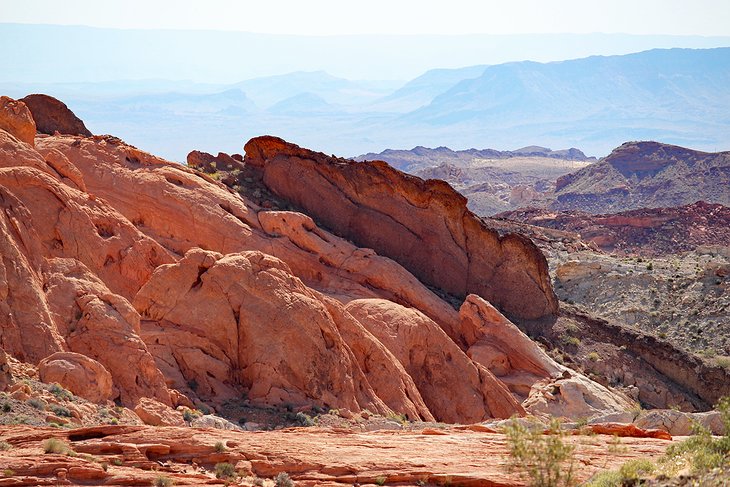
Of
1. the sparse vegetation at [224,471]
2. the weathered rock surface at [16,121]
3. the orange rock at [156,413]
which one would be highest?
the weathered rock surface at [16,121]

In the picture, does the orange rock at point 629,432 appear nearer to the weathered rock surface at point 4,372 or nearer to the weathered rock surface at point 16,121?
the weathered rock surface at point 4,372

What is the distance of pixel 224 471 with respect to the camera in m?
15.7

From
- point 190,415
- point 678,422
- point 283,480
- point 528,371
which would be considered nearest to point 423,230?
point 528,371

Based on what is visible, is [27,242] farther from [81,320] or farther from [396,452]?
[396,452]

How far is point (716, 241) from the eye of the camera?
8819 centimetres

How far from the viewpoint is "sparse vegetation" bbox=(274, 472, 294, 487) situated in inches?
614

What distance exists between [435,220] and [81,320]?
1692 centimetres

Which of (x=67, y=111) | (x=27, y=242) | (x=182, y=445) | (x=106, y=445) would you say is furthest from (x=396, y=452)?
(x=67, y=111)

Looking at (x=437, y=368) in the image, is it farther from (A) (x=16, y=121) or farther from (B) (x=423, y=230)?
(A) (x=16, y=121)

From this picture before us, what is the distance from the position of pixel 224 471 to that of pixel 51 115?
25671mm

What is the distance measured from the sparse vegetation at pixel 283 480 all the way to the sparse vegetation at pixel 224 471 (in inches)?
23.8

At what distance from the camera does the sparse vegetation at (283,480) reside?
51.2ft

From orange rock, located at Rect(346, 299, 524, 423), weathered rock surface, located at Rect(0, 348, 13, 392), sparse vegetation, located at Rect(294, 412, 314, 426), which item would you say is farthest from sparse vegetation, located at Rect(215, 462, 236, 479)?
orange rock, located at Rect(346, 299, 524, 423)

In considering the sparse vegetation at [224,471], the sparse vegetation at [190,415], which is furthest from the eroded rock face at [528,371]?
the sparse vegetation at [224,471]
